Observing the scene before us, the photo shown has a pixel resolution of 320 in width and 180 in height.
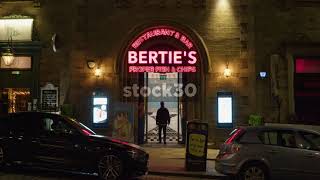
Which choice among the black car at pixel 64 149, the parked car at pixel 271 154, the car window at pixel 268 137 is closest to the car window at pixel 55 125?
the black car at pixel 64 149

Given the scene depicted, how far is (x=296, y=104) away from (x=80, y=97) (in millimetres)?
8867

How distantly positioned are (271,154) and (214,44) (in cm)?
902

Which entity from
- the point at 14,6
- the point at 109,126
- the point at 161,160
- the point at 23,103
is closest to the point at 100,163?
the point at 161,160

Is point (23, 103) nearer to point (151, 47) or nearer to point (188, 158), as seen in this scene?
point (151, 47)

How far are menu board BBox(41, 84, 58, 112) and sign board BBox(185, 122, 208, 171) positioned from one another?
829cm

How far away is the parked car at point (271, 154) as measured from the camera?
11555 mm

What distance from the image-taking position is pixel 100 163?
11.7 m

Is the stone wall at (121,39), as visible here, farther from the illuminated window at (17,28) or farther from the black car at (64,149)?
the black car at (64,149)

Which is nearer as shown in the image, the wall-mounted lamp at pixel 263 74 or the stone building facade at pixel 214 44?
the wall-mounted lamp at pixel 263 74

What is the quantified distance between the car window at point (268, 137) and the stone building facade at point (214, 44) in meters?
7.86

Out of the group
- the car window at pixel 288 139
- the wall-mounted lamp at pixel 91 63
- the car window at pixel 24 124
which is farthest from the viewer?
the wall-mounted lamp at pixel 91 63

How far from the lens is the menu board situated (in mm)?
20438

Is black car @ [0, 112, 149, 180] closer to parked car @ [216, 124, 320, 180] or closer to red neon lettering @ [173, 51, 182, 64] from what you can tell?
parked car @ [216, 124, 320, 180]

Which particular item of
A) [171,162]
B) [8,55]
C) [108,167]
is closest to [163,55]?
[171,162]
